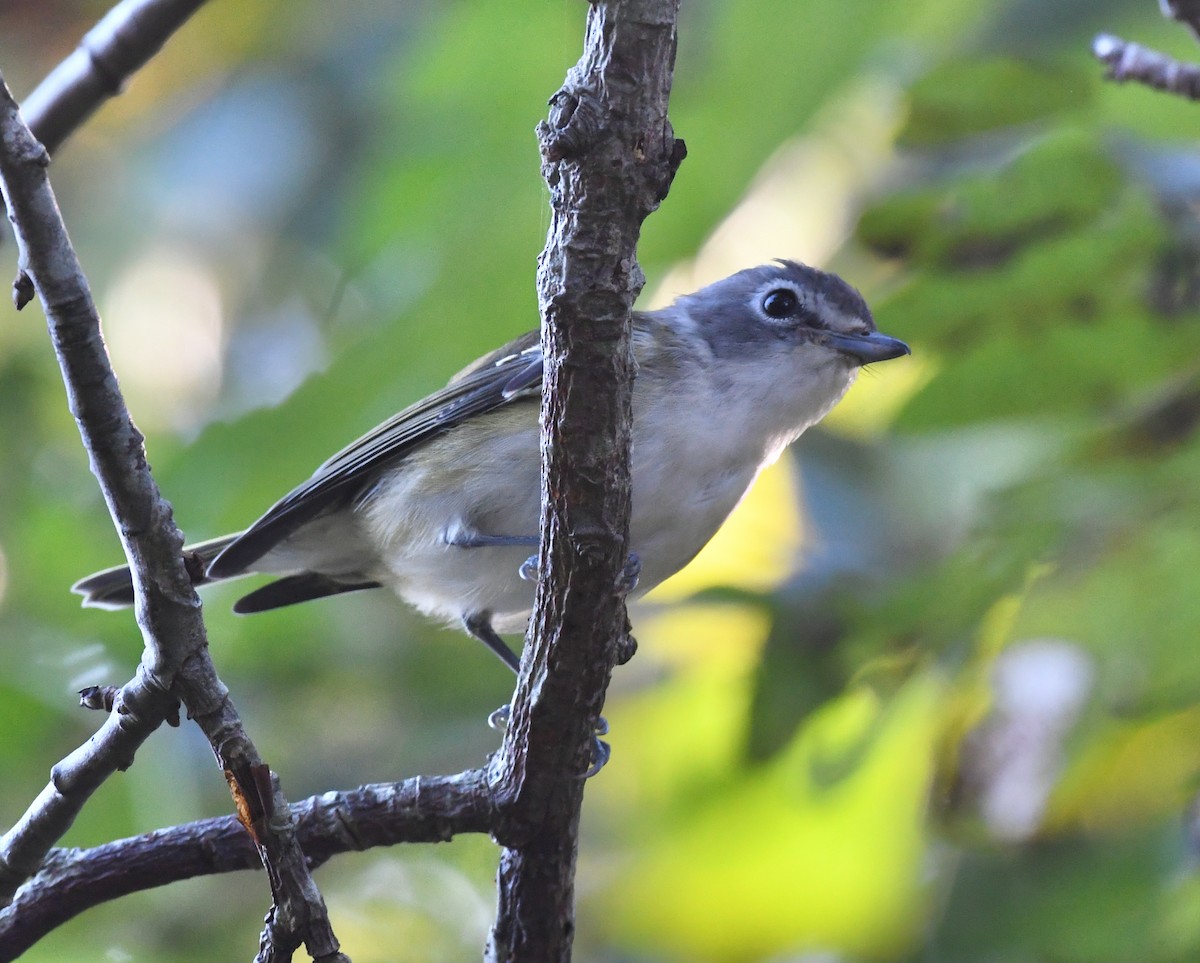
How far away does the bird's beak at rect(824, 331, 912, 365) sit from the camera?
371cm

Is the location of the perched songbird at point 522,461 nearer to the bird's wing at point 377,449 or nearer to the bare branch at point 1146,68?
the bird's wing at point 377,449

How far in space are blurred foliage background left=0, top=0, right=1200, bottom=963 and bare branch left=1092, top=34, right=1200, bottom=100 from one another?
9 centimetres

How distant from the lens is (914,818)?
179 inches

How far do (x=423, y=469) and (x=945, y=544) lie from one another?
2342 millimetres

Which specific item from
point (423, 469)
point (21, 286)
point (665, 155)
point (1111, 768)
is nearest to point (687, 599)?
point (423, 469)

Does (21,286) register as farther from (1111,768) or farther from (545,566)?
(1111,768)

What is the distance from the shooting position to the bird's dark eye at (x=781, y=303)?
13.6 ft

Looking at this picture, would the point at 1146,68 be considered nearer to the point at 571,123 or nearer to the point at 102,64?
the point at 571,123

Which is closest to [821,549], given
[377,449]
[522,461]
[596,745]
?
[522,461]

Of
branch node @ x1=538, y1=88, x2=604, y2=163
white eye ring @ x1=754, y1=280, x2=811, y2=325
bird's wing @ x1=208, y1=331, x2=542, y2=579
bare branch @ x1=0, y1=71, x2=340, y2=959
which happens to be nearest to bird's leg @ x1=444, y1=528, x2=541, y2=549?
bird's wing @ x1=208, y1=331, x2=542, y2=579

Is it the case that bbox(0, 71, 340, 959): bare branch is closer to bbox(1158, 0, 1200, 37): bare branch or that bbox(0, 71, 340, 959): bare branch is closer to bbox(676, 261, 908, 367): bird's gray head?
bbox(676, 261, 908, 367): bird's gray head

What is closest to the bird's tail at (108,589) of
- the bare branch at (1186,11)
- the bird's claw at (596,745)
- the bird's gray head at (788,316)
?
the bird's claw at (596,745)

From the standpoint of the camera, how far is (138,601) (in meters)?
2.25

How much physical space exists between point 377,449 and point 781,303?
1.35m
